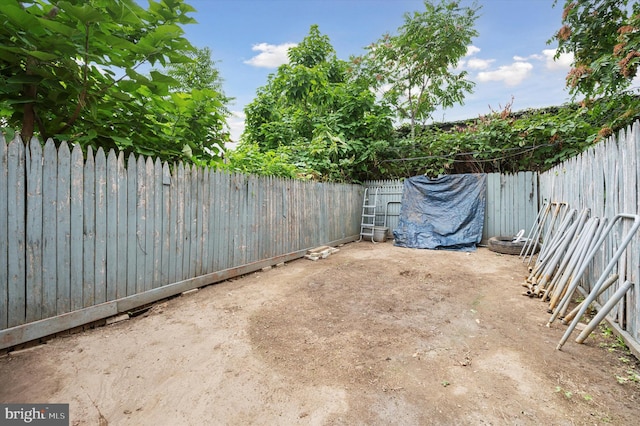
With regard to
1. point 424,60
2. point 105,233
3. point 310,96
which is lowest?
point 105,233

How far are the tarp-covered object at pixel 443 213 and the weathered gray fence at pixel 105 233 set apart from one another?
460 centimetres

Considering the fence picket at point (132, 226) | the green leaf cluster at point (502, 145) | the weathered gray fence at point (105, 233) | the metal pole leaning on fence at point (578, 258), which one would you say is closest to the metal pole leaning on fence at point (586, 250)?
the metal pole leaning on fence at point (578, 258)

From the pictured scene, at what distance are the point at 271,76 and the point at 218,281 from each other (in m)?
8.75

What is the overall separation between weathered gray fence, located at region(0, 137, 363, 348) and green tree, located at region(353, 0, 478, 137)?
26.9 ft

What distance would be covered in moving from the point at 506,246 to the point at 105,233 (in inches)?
275

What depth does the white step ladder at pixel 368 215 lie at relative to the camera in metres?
7.80

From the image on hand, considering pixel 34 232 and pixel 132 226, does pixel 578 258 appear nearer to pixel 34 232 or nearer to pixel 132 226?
pixel 132 226

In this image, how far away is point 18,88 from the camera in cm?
197

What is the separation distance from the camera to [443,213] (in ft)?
23.6

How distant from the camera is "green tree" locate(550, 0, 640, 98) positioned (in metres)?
3.44

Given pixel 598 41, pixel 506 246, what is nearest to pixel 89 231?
pixel 506 246

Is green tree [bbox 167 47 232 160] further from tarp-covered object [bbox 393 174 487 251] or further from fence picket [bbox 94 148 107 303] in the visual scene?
tarp-covered object [bbox 393 174 487 251]

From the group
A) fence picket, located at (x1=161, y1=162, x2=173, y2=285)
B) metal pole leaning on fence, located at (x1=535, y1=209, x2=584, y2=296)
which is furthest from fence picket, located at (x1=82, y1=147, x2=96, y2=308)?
metal pole leaning on fence, located at (x1=535, y1=209, x2=584, y2=296)

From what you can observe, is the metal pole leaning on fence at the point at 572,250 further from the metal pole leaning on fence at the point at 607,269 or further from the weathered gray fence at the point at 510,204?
the weathered gray fence at the point at 510,204
